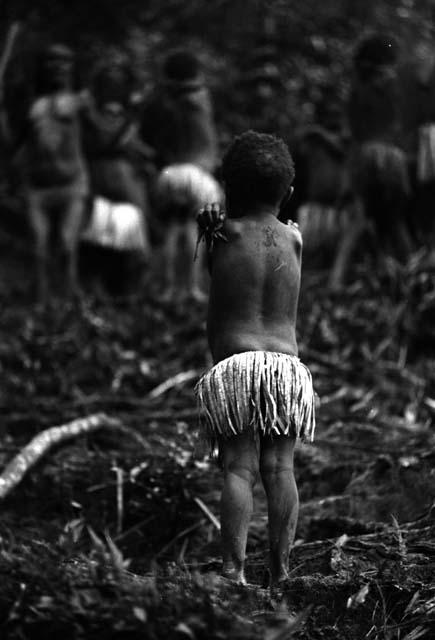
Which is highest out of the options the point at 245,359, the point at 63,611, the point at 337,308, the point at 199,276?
the point at 245,359

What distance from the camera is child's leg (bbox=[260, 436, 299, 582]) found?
3164 mm

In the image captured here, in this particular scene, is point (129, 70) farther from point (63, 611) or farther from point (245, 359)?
point (63, 611)

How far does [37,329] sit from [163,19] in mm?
5285

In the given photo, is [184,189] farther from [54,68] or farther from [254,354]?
[254,354]

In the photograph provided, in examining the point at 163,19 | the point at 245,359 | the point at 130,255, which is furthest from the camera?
the point at 163,19

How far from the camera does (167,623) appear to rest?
8.06 ft

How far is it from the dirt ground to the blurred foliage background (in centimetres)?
259

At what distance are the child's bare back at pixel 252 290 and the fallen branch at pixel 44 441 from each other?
1206 mm

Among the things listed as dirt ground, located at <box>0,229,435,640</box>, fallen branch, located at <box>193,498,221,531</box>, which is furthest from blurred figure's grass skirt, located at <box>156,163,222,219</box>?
fallen branch, located at <box>193,498,221,531</box>

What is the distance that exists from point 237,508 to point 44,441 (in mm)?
1621

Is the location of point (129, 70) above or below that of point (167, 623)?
below

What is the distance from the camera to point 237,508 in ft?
10.3

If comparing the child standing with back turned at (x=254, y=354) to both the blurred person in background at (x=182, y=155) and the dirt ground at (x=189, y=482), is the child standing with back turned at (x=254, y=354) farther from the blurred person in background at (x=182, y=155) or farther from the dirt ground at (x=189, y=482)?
the blurred person in background at (x=182, y=155)

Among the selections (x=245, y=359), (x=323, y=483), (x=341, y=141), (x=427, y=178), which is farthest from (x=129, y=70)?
(x=245, y=359)
